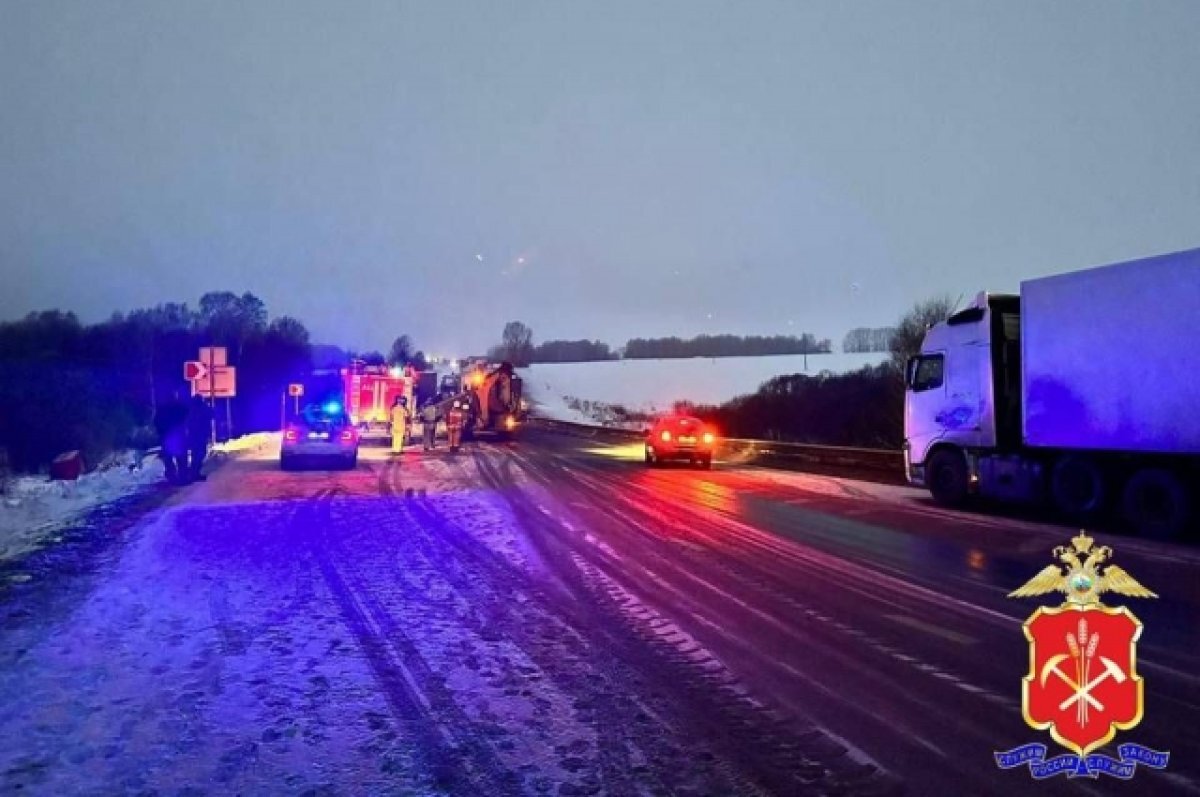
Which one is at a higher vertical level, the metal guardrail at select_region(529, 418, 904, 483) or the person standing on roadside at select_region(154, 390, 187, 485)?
the person standing on roadside at select_region(154, 390, 187, 485)

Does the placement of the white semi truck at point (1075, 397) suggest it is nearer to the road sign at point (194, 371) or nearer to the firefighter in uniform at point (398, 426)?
the road sign at point (194, 371)

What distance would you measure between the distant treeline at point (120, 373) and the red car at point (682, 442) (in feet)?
45.1

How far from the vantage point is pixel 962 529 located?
15836mm

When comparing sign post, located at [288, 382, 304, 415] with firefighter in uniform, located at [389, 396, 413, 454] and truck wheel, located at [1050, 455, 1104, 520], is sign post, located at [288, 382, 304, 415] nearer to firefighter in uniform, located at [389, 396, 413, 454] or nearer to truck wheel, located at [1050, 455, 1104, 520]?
firefighter in uniform, located at [389, 396, 413, 454]

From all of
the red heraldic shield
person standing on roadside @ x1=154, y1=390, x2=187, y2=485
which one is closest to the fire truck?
person standing on roadside @ x1=154, y1=390, x2=187, y2=485

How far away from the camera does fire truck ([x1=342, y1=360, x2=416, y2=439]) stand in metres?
42.6

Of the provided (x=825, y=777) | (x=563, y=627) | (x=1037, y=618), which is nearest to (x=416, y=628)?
(x=563, y=627)

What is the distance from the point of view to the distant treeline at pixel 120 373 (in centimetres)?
3106

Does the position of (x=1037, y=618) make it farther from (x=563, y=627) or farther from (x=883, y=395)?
(x=883, y=395)

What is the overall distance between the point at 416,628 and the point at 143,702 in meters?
2.58

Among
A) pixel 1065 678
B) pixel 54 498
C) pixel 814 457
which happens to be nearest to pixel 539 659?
pixel 1065 678

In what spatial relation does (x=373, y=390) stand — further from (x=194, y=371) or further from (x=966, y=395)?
(x=966, y=395)

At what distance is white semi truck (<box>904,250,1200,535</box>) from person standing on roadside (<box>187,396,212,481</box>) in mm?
15732

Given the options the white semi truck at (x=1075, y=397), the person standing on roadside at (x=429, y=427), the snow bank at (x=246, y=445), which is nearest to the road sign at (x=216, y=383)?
the snow bank at (x=246, y=445)
